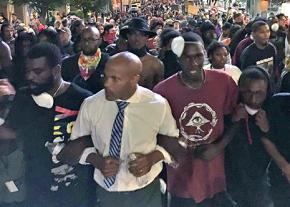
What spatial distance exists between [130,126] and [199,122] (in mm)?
731

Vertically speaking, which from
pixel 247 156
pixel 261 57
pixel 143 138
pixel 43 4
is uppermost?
pixel 143 138

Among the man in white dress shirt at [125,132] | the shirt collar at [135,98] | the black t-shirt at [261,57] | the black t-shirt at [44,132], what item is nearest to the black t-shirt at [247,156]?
the man in white dress shirt at [125,132]

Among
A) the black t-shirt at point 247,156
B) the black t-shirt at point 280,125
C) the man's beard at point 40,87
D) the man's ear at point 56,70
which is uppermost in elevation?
the man's ear at point 56,70

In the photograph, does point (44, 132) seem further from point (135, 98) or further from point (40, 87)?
point (135, 98)

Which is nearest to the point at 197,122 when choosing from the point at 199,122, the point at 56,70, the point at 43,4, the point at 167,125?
the point at 199,122

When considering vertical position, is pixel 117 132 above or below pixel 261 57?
above

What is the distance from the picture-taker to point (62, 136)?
13.1ft

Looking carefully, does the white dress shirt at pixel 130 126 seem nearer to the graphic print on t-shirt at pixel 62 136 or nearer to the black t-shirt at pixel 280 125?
the graphic print on t-shirt at pixel 62 136

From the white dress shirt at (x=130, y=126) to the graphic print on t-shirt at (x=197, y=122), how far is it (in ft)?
1.45

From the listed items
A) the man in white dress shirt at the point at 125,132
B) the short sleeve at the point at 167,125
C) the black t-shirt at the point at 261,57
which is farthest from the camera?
the black t-shirt at the point at 261,57

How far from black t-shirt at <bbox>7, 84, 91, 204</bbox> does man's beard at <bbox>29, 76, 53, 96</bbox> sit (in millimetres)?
60

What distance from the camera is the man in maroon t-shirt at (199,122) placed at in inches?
161

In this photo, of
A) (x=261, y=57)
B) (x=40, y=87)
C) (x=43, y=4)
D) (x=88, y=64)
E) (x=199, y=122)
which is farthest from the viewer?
(x=43, y=4)

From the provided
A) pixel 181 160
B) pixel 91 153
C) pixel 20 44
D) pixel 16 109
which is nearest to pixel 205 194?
pixel 181 160
